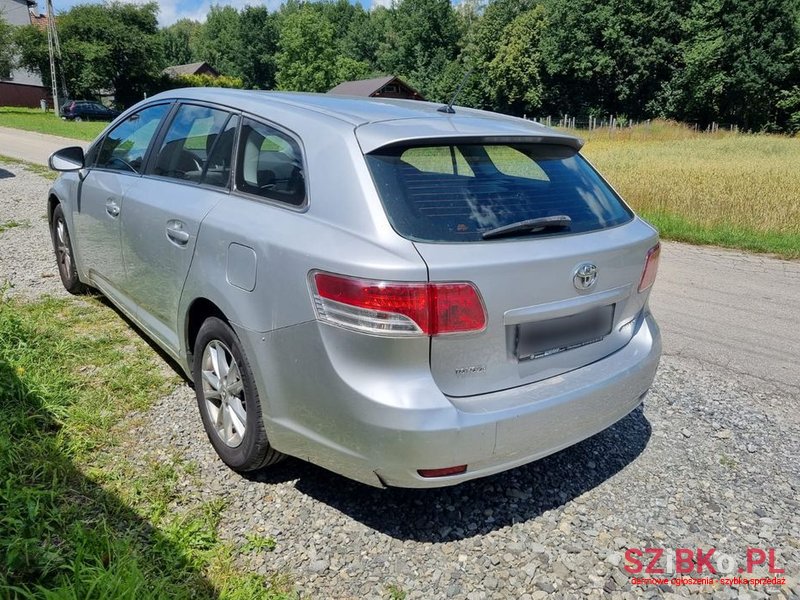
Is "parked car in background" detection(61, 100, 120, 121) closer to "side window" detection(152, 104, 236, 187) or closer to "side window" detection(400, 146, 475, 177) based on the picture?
"side window" detection(152, 104, 236, 187)

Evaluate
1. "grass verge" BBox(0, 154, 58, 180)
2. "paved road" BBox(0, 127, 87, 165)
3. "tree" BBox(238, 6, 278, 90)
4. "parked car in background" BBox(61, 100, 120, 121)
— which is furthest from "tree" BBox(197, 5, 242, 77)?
"grass verge" BBox(0, 154, 58, 180)

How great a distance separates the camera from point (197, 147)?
335 centimetres

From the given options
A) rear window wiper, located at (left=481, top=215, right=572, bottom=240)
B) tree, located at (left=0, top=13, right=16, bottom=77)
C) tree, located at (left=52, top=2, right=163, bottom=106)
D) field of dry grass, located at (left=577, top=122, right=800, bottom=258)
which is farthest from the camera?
tree, located at (left=52, top=2, right=163, bottom=106)

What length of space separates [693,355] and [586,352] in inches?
92.8

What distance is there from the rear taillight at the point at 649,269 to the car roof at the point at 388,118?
2.19ft

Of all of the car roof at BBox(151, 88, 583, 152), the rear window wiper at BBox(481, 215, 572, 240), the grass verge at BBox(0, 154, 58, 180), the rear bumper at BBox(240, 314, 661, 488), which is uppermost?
the car roof at BBox(151, 88, 583, 152)

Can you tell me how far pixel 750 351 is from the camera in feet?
15.1

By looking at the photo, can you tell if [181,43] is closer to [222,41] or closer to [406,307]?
[222,41]

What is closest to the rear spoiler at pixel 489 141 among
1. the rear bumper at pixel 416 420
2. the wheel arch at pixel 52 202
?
the rear bumper at pixel 416 420

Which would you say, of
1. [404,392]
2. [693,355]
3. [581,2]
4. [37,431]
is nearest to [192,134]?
[37,431]

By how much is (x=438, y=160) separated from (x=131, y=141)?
256cm

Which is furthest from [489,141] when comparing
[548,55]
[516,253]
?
[548,55]

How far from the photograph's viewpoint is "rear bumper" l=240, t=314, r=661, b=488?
7.13ft

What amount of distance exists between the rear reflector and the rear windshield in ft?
A: 2.83
